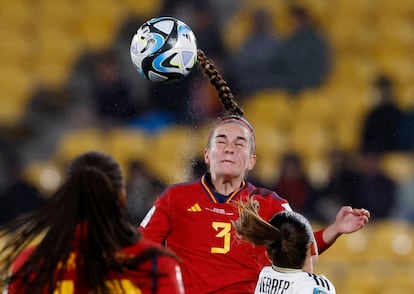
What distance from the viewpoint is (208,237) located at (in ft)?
18.9

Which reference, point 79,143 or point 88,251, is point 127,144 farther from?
point 88,251

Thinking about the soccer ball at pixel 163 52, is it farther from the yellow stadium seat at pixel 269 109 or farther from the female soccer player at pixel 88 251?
the yellow stadium seat at pixel 269 109

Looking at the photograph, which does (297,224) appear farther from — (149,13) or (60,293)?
(149,13)

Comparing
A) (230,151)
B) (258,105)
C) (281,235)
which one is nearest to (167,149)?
(258,105)

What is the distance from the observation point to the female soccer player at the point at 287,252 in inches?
191

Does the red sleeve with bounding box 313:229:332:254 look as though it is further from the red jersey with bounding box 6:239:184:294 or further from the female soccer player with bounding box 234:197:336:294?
the red jersey with bounding box 6:239:184:294

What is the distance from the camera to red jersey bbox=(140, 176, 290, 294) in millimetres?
5664

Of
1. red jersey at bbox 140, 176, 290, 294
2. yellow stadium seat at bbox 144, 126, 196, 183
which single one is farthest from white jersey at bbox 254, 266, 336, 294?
yellow stadium seat at bbox 144, 126, 196, 183

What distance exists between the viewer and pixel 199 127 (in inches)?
389

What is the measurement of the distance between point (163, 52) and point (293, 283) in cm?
175

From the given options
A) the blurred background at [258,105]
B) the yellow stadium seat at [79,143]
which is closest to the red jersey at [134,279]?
the blurred background at [258,105]

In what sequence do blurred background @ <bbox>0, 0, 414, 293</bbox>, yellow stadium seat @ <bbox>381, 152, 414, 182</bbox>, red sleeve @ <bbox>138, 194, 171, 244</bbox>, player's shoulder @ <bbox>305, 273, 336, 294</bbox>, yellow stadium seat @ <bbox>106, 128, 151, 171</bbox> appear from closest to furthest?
player's shoulder @ <bbox>305, 273, 336, 294</bbox>, red sleeve @ <bbox>138, 194, 171, 244</bbox>, blurred background @ <bbox>0, 0, 414, 293</bbox>, yellow stadium seat @ <bbox>381, 152, 414, 182</bbox>, yellow stadium seat @ <bbox>106, 128, 151, 171</bbox>

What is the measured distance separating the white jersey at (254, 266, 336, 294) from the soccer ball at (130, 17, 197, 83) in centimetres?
151

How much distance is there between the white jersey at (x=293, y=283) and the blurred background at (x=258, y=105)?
421 cm
